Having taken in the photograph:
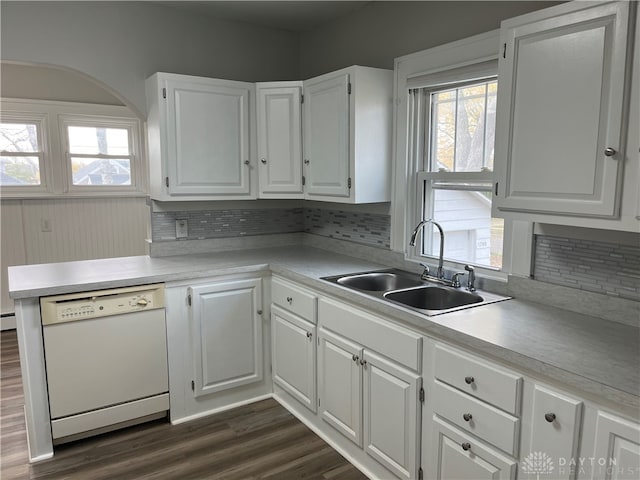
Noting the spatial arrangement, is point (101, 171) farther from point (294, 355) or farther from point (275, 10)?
point (294, 355)

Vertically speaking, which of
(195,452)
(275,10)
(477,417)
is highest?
(275,10)

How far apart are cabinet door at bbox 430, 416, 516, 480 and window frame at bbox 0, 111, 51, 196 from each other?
13.6 ft

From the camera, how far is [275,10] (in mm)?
3115

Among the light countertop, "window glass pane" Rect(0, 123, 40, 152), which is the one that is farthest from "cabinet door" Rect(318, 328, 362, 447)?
"window glass pane" Rect(0, 123, 40, 152)

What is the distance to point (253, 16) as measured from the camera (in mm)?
3232

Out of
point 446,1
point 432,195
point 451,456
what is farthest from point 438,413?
point 446,1

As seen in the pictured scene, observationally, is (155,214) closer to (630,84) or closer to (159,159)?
(159,159)

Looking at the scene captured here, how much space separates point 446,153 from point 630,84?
1.22 metres

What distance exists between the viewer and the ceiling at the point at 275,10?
2.98m

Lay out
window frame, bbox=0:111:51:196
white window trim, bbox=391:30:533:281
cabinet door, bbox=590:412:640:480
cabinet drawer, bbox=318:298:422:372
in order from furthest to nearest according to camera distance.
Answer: window frame, bbox=0:111:51:196
white window trim, bbox=391:30:533:281
cabinet drawer, bbox=318:298:422:372
cabinet door, bbox=590:412:640:480

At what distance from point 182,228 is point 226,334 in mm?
836

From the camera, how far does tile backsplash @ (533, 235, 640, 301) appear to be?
1746mm

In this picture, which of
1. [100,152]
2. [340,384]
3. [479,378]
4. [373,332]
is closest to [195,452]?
[340,384]

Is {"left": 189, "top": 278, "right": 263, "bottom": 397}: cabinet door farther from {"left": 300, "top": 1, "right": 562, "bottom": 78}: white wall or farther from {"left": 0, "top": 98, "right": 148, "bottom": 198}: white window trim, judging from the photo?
{"left": 0, "top": 98, "right": 148, "bottom": 198}: white window trim
